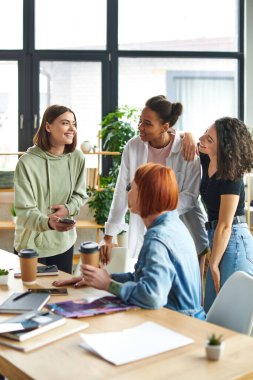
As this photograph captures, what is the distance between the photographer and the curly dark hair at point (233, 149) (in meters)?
3.02

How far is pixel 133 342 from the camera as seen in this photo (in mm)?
1876

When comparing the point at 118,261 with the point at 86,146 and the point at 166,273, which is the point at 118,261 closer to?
the point at 166,273

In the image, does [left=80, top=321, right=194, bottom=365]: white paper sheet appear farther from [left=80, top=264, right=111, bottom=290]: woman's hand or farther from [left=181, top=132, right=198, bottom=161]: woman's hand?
[left=181, top=132, right=198, bottom=161]: woman's hand

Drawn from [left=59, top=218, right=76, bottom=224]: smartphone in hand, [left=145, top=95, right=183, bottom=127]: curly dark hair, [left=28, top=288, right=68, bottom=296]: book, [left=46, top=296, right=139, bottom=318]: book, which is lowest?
[left=46, top=296, right=139, bottom=318]: book

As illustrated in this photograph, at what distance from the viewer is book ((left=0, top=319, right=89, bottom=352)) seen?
1.85 metres

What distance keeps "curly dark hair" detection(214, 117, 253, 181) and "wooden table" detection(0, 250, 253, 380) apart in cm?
114

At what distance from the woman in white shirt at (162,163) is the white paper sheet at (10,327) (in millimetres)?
1392

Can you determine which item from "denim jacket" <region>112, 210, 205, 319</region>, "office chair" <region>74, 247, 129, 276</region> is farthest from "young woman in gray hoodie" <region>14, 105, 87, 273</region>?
"denim jacket" <region>112, 210, 205, 319</region>

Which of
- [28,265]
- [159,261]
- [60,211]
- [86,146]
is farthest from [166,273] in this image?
[86,146]

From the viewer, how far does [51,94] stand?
7.25 meters

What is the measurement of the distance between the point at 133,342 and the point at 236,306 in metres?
0.56

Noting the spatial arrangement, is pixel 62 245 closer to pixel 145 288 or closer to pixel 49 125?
pixel 49 125

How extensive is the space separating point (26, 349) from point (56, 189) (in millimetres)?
1611

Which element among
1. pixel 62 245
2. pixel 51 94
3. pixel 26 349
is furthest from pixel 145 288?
pixel 51 94
